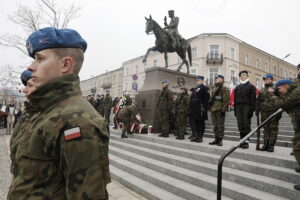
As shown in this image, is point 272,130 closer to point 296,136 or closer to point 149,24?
point 296,136

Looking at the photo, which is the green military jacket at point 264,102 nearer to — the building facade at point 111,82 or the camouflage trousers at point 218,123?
the camouflage trousers at point 218,123

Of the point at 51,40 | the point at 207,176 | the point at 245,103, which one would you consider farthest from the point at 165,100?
the point at 51,40

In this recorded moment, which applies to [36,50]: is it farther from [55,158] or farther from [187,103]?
[187,103]

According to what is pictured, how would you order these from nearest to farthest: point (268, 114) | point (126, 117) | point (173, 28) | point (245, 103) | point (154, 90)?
point (268, 114)
point (245, 103)
point (126, 117)
point (154, 90)
point (173, 28)

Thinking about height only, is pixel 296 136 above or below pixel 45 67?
below

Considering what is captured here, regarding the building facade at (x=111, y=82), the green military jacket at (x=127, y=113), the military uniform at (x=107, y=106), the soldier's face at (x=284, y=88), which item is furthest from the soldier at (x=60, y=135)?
the building facade at (x=111, y=82)

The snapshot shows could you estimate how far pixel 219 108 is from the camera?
660cm

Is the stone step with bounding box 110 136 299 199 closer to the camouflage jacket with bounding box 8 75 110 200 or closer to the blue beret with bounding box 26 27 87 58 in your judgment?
the camouflage jacket with bounding box 8 75 110 200

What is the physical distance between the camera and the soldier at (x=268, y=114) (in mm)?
5393

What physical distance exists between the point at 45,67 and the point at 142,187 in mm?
3993

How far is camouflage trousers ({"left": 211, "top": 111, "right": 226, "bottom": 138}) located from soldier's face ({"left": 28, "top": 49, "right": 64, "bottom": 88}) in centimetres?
583

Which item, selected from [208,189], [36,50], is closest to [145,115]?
[208,189]

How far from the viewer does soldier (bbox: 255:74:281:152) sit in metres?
5.39

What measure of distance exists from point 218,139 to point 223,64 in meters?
31.1
